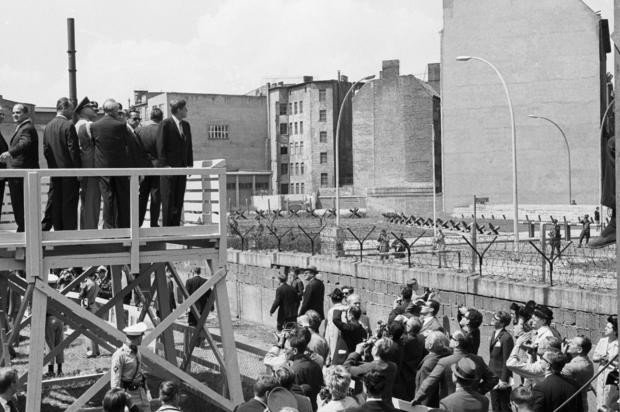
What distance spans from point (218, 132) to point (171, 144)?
293ft

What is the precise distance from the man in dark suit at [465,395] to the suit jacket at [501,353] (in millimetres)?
3385

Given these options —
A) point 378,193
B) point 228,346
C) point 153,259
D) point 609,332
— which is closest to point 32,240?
point 153,259

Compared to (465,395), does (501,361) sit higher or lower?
lower

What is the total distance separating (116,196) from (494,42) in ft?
196

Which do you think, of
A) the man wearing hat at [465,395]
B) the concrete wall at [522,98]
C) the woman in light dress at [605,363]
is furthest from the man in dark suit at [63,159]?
the concrete wall at [522,98]

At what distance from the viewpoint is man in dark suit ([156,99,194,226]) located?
11.7m

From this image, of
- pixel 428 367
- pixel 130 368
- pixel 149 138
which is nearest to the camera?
pixel 428 367

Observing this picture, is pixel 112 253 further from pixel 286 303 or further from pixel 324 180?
pixel 324 180

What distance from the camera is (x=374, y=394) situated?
6.96 m

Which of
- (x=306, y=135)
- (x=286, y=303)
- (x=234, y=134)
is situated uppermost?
(x=234, y=134)

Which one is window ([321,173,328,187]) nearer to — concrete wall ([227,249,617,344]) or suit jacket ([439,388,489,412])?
concrete wall ([227,249,617,344])

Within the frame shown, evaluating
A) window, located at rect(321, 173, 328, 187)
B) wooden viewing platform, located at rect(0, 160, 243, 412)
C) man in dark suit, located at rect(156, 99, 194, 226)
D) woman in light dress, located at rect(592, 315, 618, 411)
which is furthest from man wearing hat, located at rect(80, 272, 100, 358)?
window, located at rect(321, 173, 328, 187)

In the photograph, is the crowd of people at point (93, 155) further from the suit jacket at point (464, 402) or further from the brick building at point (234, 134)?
the brick building at point (234, 134)

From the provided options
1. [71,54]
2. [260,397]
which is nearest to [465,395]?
[260,397]
